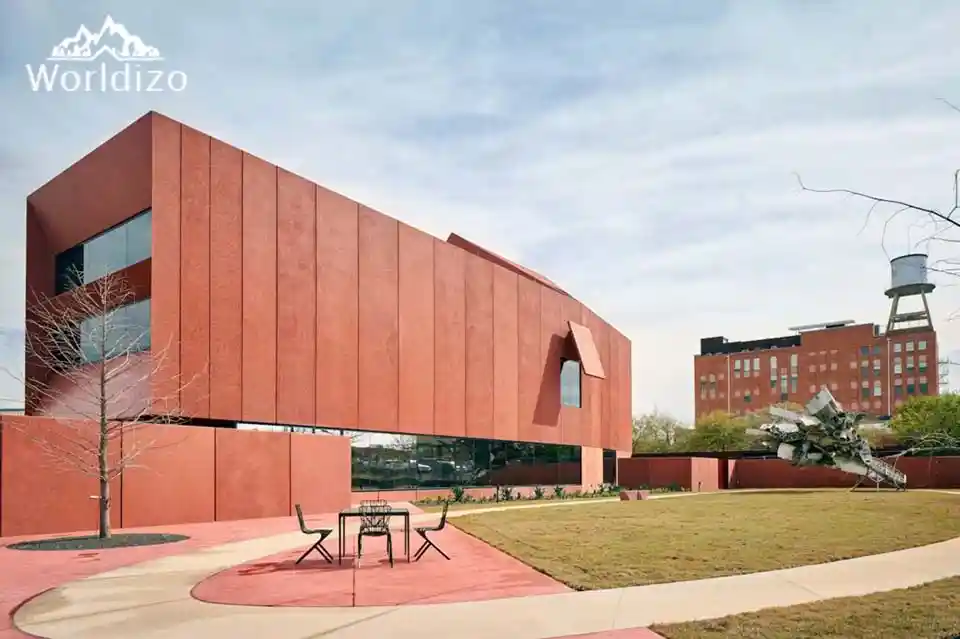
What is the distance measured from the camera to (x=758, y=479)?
55812 mm

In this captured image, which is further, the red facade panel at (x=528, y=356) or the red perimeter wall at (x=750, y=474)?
the red perimeter wall at (x=750, y=474)

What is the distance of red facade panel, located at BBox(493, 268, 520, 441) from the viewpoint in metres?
44.7

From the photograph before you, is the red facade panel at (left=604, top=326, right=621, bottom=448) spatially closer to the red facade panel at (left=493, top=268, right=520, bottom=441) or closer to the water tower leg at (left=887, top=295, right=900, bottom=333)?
the red facade panel at (left=493, top=268, right=520, bottom=441)

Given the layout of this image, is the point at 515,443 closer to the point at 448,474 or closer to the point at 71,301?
the point at 448,474

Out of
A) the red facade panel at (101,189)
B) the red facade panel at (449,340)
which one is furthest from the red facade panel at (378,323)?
the red facade panel at (101,189)

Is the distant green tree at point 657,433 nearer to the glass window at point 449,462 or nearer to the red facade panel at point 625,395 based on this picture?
the red facade panel at point 625,395

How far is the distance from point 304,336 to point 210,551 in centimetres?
1482

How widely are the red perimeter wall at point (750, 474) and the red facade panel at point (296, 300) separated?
2817 cm

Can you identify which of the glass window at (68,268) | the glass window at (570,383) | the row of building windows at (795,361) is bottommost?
the glass window at (570,383)

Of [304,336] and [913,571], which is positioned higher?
[304,336]

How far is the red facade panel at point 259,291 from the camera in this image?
29.8 meters

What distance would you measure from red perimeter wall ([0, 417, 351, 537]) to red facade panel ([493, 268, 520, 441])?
1332 cm

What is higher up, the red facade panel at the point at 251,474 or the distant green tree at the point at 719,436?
the red facade panel at the point at 251,474

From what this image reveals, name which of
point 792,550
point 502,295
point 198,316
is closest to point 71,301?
point 198,316
